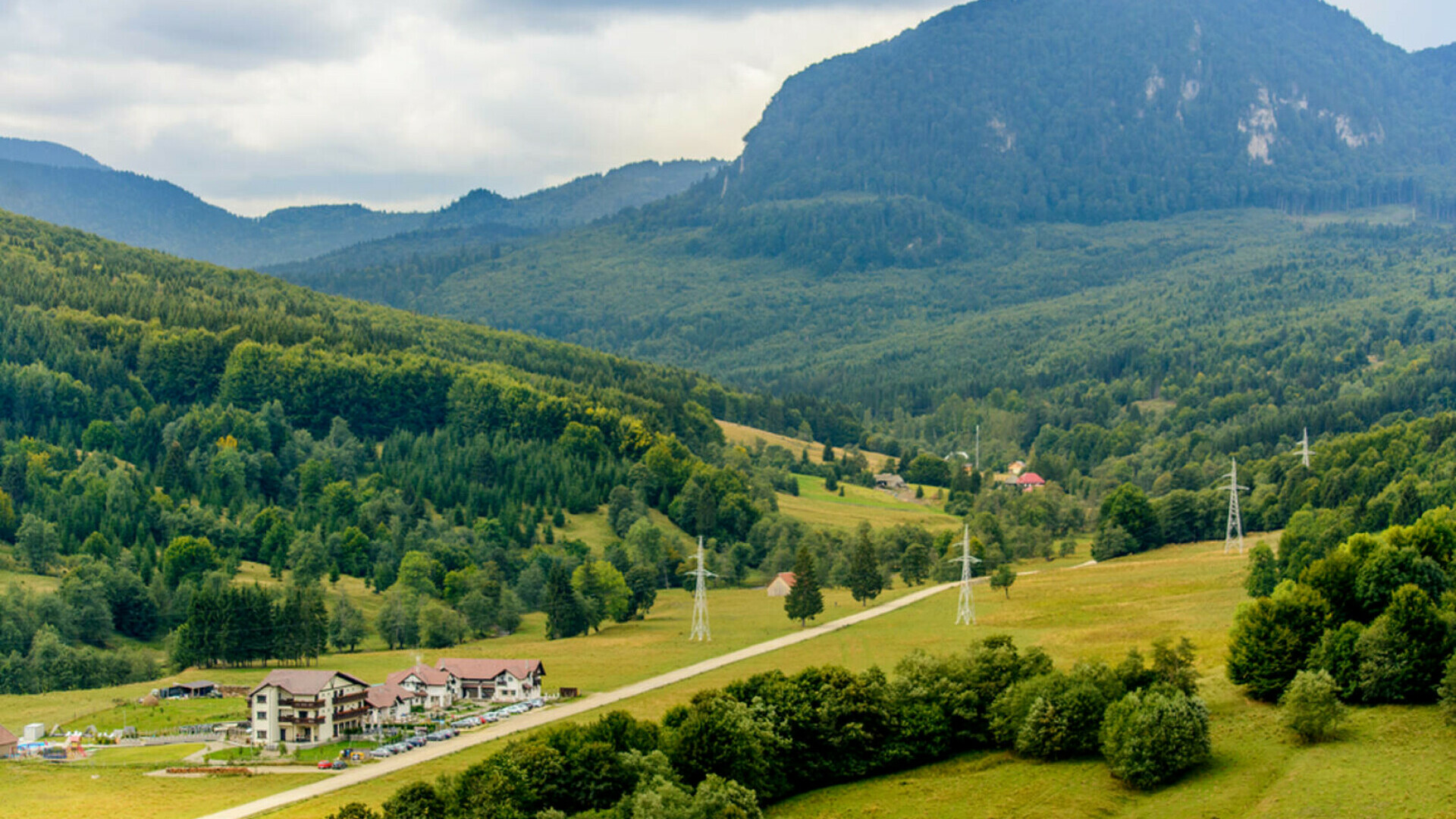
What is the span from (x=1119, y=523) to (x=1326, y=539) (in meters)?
38.0

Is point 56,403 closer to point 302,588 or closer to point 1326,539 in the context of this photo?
A: point 302,588

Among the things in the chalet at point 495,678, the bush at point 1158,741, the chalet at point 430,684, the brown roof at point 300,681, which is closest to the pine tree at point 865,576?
the chalet at point 495,678

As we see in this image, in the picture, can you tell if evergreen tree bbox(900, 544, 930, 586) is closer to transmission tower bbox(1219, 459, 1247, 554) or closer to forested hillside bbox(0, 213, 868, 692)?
forested hillside bbox(0, 213, 868, 692)

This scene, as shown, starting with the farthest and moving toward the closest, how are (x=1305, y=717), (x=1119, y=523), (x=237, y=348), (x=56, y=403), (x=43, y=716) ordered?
(x=237, y=348), (x=56, y=403), (x=1119, y=523), (x=43, y=716), (x=1305, y=717)

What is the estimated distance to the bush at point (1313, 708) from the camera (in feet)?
189

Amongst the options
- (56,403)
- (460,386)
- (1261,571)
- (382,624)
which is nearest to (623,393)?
(460,386)

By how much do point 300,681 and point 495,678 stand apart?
42.0ft

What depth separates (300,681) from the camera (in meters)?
72.5

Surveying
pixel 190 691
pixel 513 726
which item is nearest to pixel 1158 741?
pixel 513 726

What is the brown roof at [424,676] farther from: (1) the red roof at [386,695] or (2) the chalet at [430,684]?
(1) the red roof at [386,695]

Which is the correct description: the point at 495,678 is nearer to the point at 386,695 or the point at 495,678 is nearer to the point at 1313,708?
the point at 386,695

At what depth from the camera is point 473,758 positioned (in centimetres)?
6569

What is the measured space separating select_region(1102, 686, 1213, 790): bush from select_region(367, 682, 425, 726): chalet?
37948 millimetres

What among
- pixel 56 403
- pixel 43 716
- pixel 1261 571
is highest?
pixel 56 403
